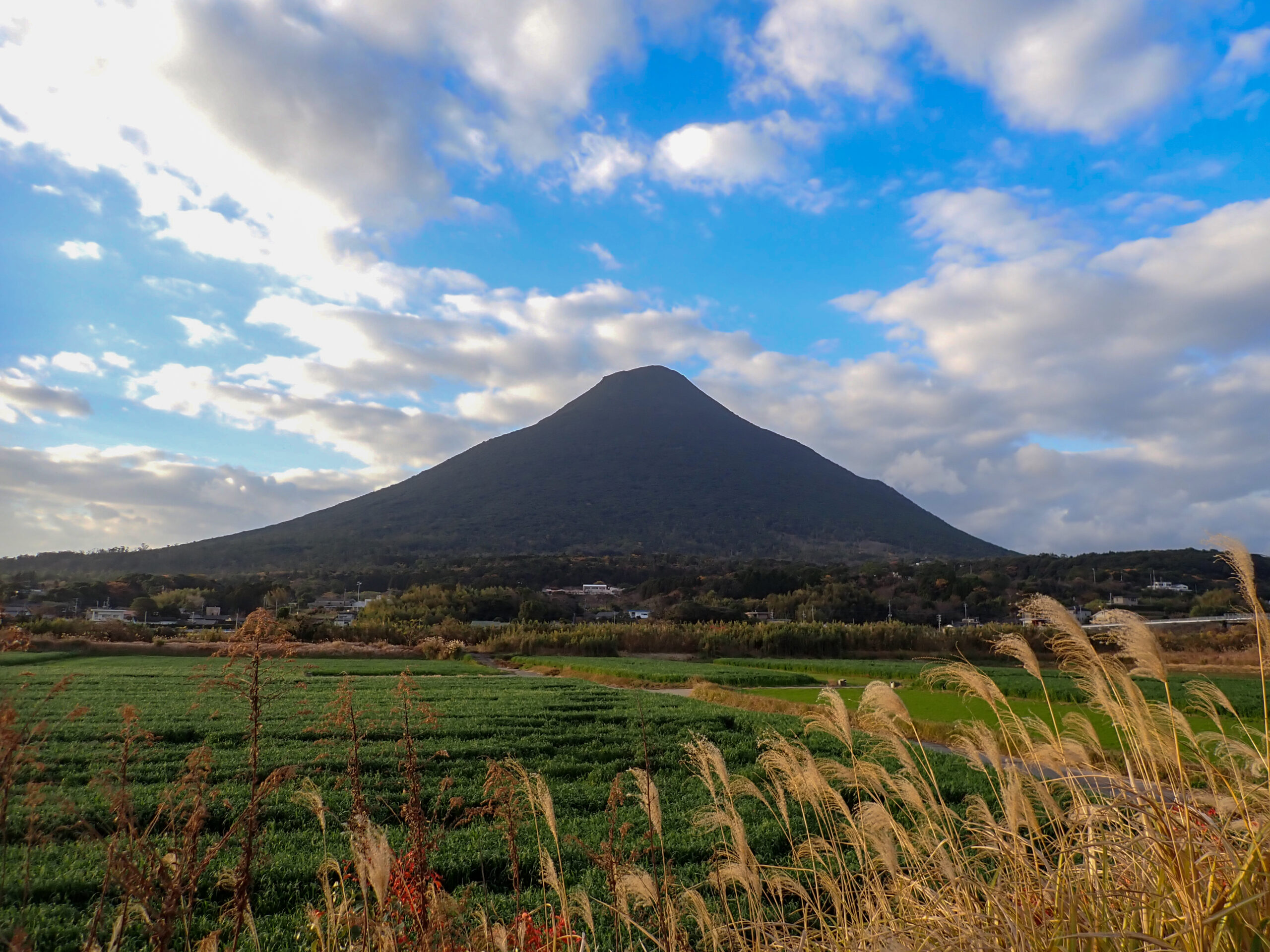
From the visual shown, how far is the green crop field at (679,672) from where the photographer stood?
1378 inches

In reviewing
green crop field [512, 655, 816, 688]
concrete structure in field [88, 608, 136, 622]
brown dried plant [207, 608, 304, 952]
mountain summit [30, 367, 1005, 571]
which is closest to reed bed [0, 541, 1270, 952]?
brown dried plant [207, 608, 304, 952]

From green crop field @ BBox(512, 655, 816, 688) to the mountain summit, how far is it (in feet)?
227

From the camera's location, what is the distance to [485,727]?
1739cm

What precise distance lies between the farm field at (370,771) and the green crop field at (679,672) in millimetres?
7659

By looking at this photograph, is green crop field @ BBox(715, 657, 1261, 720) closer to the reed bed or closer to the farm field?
the farm field

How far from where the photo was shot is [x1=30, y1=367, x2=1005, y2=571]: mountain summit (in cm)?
11775

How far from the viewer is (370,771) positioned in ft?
43.7

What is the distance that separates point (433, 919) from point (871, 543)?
140132 mm

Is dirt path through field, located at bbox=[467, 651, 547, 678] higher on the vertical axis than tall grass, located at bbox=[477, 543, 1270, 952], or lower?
lower

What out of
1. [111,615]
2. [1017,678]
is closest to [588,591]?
[111,615]

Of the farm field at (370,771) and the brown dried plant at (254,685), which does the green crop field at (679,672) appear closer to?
the farm field at (370,771)

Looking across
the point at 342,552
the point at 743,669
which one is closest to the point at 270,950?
the point at 743,669

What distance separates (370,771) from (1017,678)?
27112 millimetres

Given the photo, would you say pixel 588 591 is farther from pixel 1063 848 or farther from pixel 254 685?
pixel 254 685
